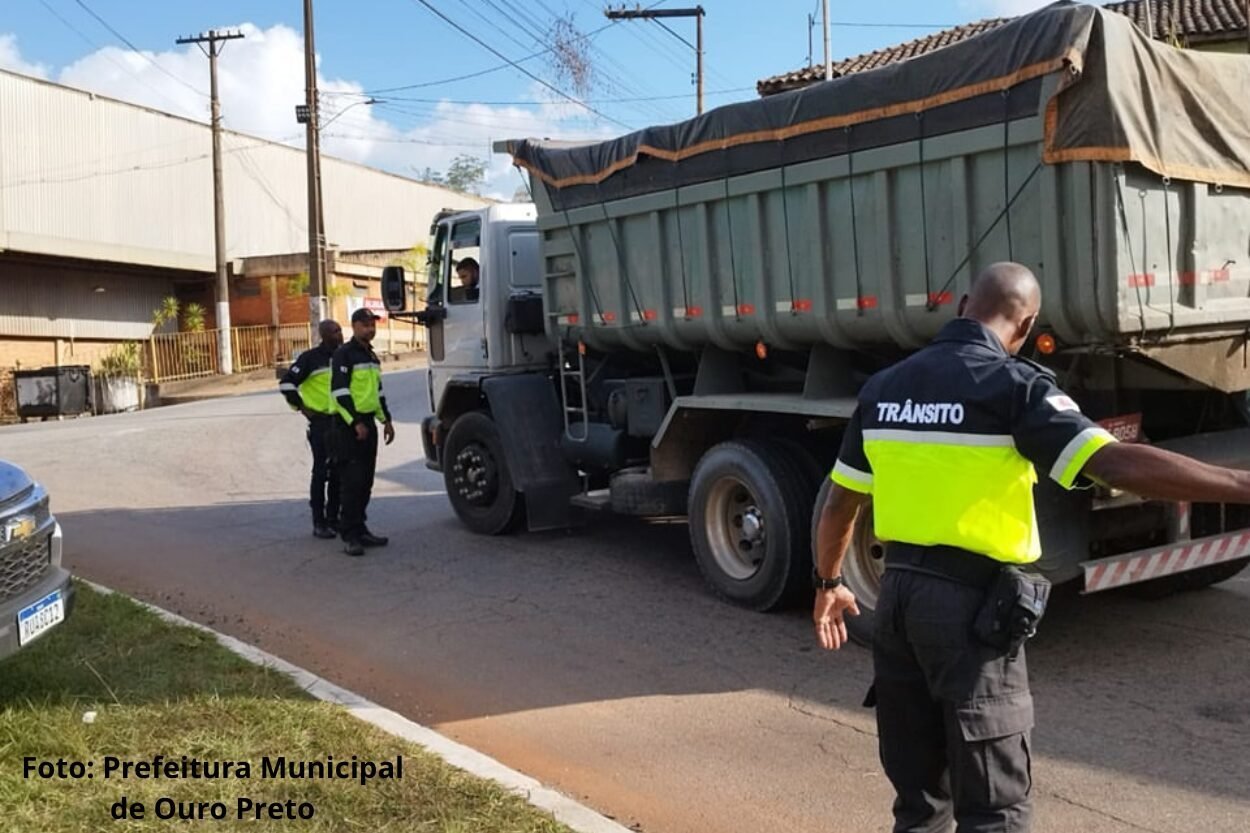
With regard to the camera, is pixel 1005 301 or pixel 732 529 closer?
pixel 1005 301

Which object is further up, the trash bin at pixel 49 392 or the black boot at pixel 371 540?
the trash bin at pixel 49 392

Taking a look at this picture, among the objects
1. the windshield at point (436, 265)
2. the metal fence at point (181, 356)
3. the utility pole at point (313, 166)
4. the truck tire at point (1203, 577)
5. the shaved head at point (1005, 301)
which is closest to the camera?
the shaved head at point (1005, 301)

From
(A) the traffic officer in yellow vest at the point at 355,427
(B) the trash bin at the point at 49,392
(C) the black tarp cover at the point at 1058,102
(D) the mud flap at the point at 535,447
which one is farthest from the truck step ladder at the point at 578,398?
(B) the trash bin at the point at 49,392

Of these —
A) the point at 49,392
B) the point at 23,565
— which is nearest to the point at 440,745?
the point at 23,565

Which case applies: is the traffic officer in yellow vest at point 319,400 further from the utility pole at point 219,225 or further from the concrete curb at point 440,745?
the utility pole at point 219,225

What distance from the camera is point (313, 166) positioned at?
84.3 feet

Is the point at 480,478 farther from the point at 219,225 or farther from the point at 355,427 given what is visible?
the point at 219,225

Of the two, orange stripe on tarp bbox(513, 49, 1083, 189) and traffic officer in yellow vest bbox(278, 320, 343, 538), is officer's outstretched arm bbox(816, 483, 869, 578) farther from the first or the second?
traffic officer in yellow vest bbox(278, 320, 343, 538)

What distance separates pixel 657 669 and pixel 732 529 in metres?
1.49

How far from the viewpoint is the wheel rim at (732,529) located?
683 cm

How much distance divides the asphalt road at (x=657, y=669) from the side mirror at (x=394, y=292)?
1.91 m

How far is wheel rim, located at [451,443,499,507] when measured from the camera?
30.4ft

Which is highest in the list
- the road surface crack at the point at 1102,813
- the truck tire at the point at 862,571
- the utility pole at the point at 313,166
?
the utility pole at the point at 313,166

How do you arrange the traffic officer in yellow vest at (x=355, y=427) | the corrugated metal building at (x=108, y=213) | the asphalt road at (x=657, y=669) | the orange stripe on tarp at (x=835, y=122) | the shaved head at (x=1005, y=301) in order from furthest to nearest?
the corrugated metal building at (x=108, y=213) → the traffic officer in yellow vest at (x=355, y=427) → the orange stripe on tarp at (x=835, y=122) → the asphalt road at (x=657, y=669) → the shaved head at (x=1005, y=301)
